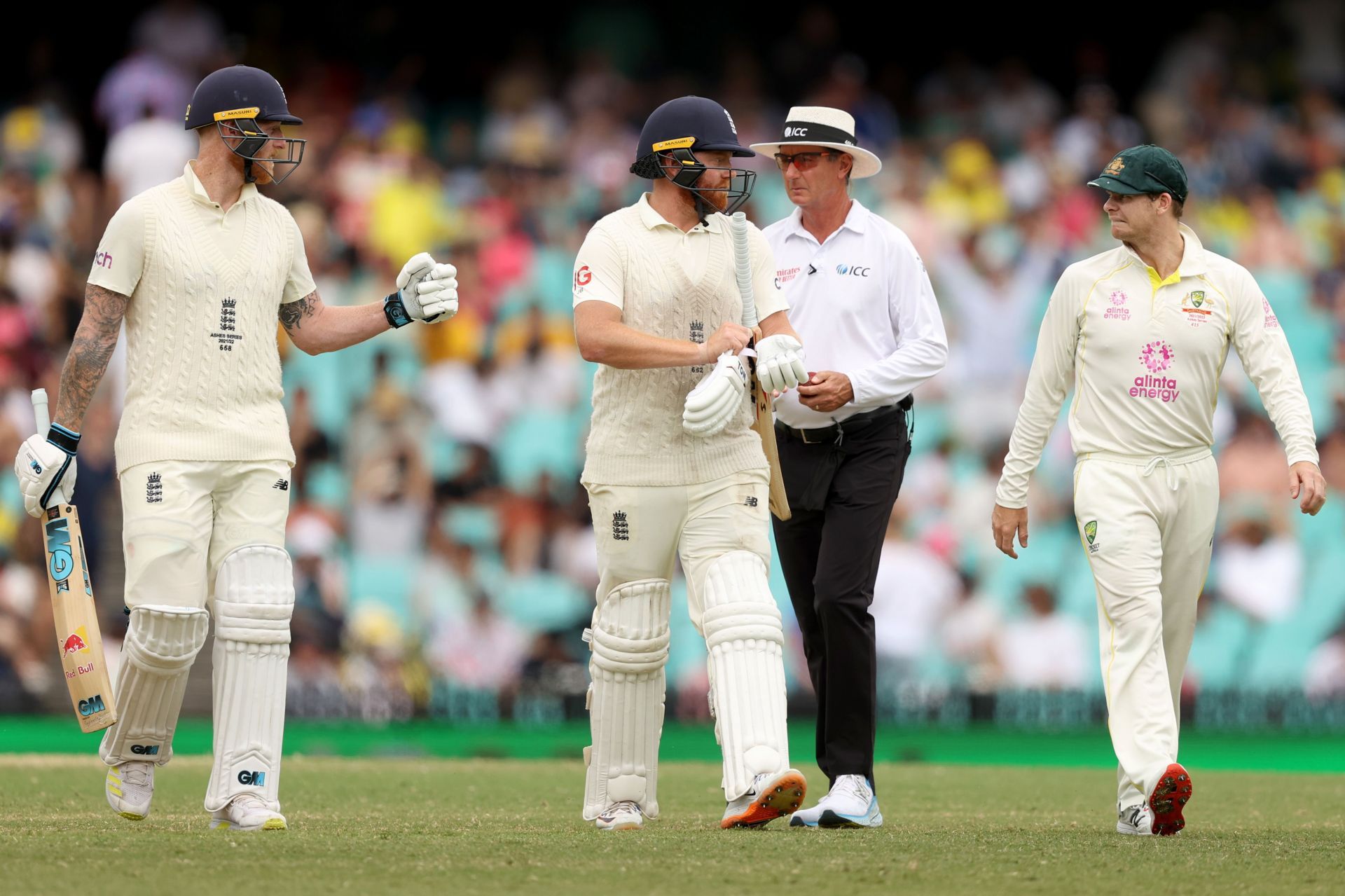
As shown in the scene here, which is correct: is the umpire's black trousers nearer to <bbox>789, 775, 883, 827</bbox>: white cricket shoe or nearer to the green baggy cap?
<bbox>789, 775, 883, 827</bbox>: white cricket shoe

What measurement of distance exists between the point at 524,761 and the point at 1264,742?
5.06 metres

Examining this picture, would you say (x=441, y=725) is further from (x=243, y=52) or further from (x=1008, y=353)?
(x=243, y=52)

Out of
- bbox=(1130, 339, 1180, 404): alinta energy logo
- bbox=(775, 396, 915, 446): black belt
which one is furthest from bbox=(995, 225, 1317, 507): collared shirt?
bbox=(775, 396, 915, 446): black belt

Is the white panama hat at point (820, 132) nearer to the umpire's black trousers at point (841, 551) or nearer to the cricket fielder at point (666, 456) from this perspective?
the cricket fielder at point (666, 456)

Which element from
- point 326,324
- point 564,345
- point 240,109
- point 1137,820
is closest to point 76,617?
point 326,324

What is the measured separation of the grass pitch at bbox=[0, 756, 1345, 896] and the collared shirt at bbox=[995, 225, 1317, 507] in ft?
4.71

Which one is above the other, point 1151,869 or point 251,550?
point 251,550

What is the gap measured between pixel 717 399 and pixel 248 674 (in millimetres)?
1816

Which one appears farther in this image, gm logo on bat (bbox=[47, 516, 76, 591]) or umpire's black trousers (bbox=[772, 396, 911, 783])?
umpire's black trousers (bbox=[772, 396, 911, 783])

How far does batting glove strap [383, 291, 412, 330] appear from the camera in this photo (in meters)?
6.70

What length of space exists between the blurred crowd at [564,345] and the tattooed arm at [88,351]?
5.57 metres

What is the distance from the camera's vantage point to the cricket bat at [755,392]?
6.53 metres

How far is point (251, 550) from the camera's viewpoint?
638 cm

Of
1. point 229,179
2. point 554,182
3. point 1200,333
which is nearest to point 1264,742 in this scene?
point 1200,333
